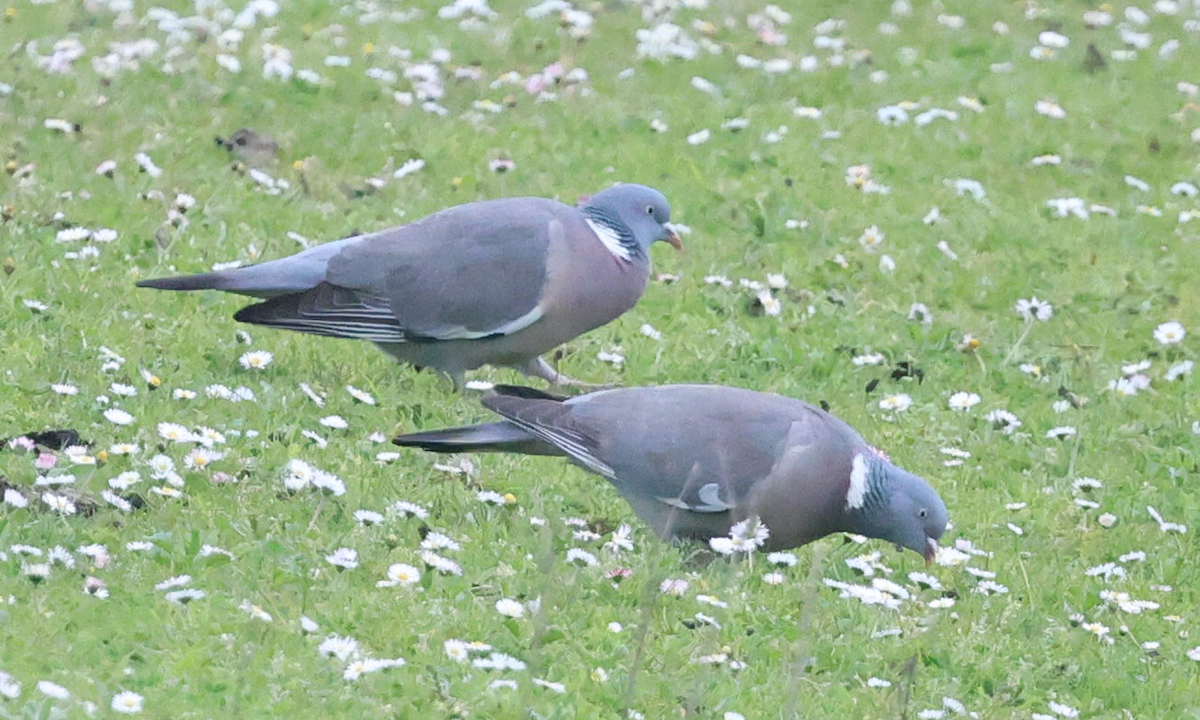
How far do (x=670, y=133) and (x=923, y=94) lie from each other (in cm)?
161

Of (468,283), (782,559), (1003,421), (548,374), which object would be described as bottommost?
(1003,421)

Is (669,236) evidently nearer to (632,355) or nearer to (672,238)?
(672,238)

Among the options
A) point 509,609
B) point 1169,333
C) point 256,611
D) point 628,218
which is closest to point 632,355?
point 628,218

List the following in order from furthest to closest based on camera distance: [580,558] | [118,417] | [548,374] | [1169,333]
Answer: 1. [1169,333]
2. [548,374]
3. [118,417]
4. [580,558]

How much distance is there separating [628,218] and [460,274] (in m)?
0.63

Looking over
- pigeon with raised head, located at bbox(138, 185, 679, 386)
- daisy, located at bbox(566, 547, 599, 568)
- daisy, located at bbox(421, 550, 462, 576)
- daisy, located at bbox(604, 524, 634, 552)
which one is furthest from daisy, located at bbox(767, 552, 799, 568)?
pigeon with raised head, located at bbox(138, 185, 679, 386)

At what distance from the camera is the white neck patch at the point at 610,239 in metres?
6.37

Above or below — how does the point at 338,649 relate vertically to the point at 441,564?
above

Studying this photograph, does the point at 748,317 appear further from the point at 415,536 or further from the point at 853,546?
the point at 415,536

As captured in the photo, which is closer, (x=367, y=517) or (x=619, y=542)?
(x=367, y=517)

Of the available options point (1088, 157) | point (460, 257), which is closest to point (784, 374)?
point (460, 257)

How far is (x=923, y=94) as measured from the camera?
991 cm

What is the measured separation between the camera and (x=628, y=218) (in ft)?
21.4

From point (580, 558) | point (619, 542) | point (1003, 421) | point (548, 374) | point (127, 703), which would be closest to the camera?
point (127, 703)
